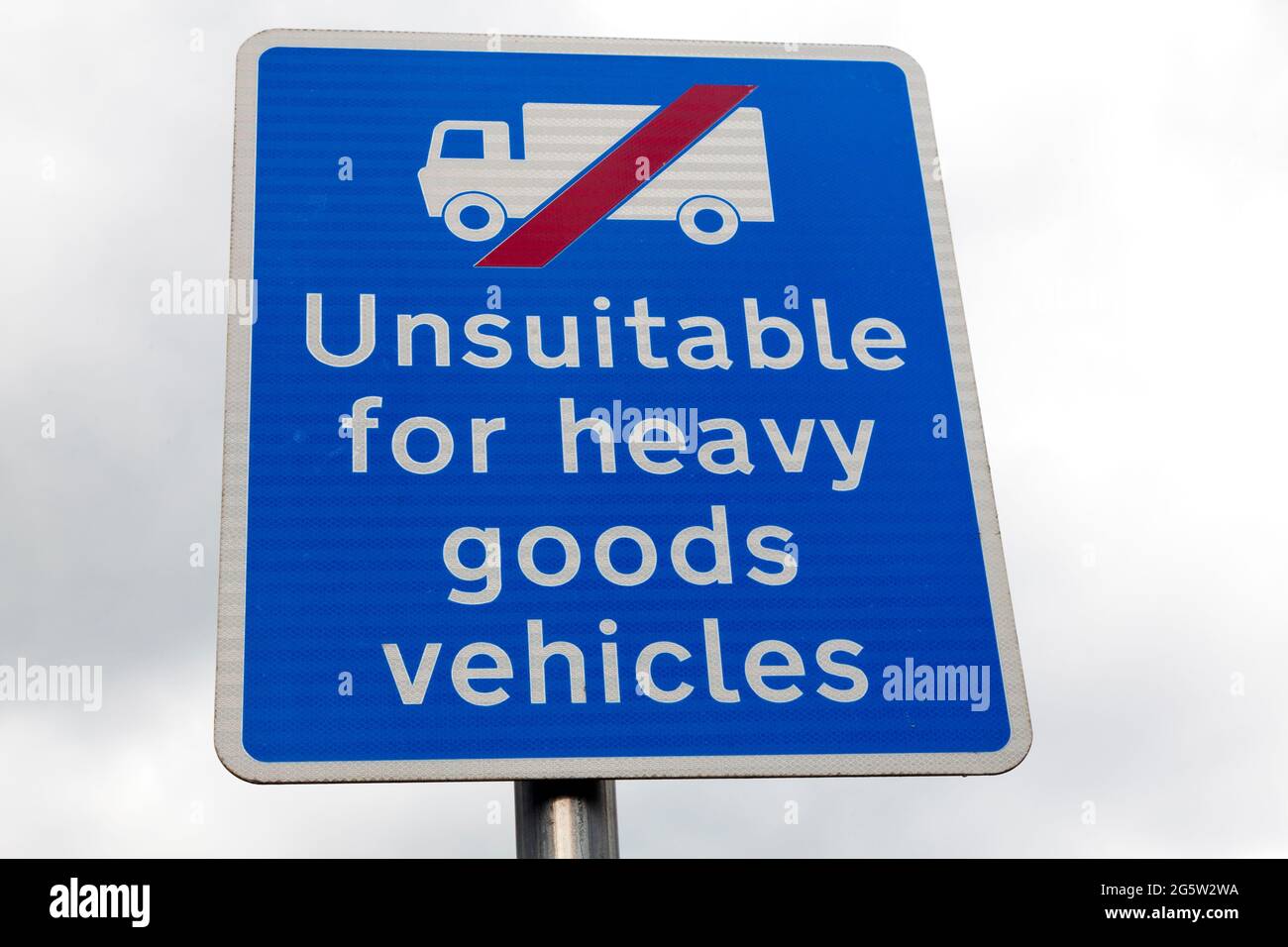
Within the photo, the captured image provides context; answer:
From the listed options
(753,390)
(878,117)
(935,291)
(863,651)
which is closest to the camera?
(863,651)

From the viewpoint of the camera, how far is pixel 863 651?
223cm

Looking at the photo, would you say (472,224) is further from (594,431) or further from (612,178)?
(594,431)

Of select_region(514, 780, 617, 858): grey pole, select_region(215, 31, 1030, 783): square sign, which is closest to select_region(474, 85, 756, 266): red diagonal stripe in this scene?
select_region(215, 31, 1030, 783): square sign

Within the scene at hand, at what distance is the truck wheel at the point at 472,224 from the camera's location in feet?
8.39

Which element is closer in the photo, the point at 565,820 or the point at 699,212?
the point at 565,820

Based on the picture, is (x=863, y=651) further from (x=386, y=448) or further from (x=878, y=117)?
(x=878, y=117)

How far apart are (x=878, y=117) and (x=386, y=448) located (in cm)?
114

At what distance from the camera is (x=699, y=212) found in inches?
104

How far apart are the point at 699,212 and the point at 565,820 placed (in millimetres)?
1061

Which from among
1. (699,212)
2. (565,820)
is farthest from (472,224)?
(565,820)

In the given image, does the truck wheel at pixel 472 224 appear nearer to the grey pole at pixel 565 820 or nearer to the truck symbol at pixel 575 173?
the truck symbol at pixel 575 173

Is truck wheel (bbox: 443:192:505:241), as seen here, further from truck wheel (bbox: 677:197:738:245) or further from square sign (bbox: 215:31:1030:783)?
truck wheel (bbox: 677:197:738:245)

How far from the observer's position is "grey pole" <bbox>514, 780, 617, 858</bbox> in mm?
2090

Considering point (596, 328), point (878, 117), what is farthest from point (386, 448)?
point (878, 117)
